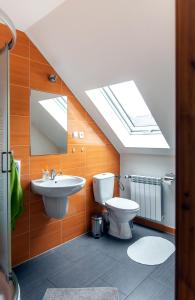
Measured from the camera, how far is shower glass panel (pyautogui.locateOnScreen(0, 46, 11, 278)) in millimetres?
1461

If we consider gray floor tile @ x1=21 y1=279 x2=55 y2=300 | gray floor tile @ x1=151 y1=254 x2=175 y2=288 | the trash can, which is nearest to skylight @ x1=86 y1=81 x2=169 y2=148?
the trash can

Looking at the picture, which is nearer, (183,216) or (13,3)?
(183,216)

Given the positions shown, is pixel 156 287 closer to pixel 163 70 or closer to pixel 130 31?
pixel 163 70

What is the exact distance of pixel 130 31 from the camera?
1.77m

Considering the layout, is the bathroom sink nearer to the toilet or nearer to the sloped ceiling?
the toilet

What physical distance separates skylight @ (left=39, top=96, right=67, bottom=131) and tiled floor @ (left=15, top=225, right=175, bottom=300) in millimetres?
1519

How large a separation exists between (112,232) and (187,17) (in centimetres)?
274

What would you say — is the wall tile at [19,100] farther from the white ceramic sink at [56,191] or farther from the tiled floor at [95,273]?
the tiled floor at [95,273]

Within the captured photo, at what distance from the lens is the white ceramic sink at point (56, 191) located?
205 centimetres

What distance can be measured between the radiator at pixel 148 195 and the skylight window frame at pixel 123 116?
0.67 metres

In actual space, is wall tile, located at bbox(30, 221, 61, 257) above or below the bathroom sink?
below

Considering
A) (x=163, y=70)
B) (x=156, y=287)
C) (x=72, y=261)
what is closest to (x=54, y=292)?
(x=72, y=261)

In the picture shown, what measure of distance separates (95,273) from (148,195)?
51.9 inches

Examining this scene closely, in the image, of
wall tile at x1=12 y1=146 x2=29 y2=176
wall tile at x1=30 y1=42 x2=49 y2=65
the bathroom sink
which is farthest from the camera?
wall tile at x1=30 y1=42 x2=49 y2=65
